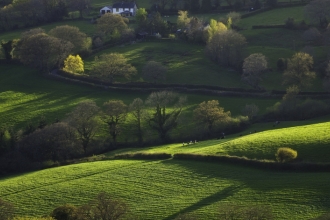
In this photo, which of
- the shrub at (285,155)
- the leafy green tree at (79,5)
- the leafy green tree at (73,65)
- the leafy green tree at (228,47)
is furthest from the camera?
the leafy green tree at (79,5)

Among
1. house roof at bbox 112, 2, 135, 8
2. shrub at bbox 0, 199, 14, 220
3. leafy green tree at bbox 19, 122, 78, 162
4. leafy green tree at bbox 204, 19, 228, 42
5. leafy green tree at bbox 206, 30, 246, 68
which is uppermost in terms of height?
house roof at bbox 112, 2, 135, 8

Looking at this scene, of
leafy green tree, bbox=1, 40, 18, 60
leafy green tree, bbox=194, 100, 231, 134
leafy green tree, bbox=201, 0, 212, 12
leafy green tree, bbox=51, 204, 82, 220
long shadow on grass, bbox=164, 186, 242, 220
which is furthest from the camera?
leafy green tree, bbox=201, 0, 212, 12

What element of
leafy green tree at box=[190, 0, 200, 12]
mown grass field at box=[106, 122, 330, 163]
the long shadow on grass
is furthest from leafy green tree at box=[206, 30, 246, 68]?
the long shadow on grass

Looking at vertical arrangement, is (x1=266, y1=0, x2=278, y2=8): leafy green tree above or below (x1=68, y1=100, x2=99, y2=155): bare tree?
above

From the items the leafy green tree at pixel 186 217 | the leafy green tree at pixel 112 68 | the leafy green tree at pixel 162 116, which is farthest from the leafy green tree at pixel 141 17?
the leafy green tree at pixel 186 217

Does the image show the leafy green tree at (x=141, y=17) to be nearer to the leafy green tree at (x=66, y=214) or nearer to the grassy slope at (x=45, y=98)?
the grassy slope at (x=45, y=98)

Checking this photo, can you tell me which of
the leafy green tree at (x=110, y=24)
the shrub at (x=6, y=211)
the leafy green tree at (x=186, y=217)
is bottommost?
the shrub at (x=6, y=211)

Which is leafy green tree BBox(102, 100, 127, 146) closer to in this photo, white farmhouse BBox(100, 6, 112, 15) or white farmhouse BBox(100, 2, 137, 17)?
white farmhouse BBox(100, 2, 137, 17)
